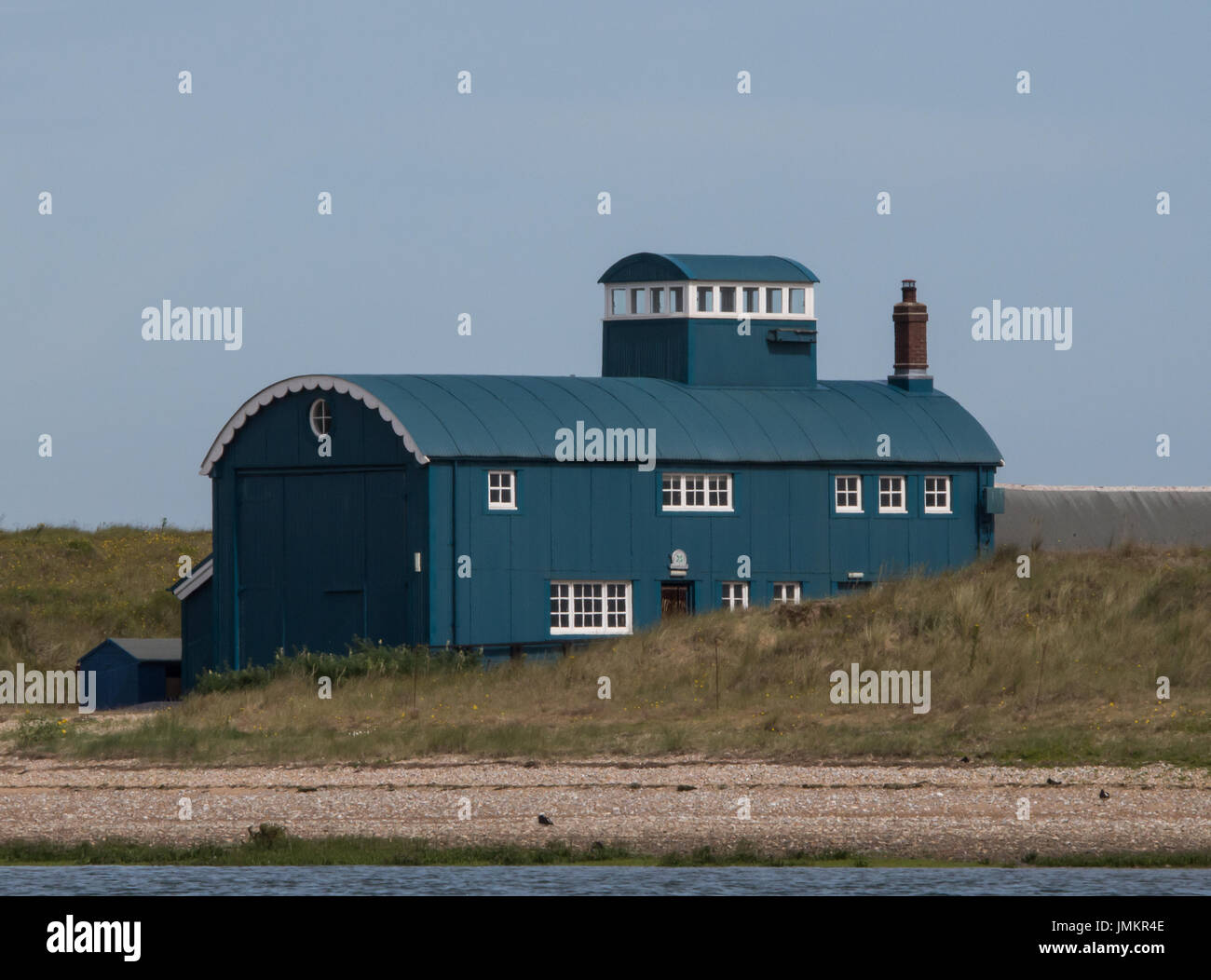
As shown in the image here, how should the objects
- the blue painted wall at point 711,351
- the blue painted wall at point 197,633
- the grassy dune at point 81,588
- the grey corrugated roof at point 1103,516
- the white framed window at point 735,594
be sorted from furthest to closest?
the grey corrugated roof at point 1103,516, the grassy dune at point 81,588, the blue painted wall at point 711,351, the blue painted wall at point 197,633, the white framed window at point 735,594

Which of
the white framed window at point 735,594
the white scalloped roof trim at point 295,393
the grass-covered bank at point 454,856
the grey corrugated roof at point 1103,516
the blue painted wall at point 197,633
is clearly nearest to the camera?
the grass-covered bank at point 454,856

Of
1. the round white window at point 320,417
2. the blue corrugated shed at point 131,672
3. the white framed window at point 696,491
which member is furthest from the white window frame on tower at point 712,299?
the blue corrugated shed at point 131,672

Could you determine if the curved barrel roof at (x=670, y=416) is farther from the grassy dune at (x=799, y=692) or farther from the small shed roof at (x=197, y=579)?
the grassy dune at (x=799, y=692)

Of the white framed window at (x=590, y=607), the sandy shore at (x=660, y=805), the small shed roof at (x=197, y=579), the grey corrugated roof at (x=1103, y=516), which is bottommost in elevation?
the sandy shore at (x=660, y=805)

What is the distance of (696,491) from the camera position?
48062 mm

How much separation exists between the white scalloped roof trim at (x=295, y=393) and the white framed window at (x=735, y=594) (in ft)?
26.4

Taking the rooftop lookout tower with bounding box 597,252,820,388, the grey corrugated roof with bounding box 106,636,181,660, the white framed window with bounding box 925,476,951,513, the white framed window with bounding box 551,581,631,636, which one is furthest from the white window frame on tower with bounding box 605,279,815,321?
the grey corrugated roof with bounding box 106,636,181,660

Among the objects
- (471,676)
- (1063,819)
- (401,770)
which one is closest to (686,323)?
(471,676)

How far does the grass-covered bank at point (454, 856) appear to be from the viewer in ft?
84.8

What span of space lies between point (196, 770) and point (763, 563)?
1806 cm

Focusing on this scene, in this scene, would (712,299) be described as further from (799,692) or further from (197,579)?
(799,692)

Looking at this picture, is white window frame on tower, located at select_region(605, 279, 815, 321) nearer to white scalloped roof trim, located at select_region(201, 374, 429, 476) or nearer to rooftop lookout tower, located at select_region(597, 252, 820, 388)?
rooftop lookout tower, located at select_region(597, 252, 820, 388)
